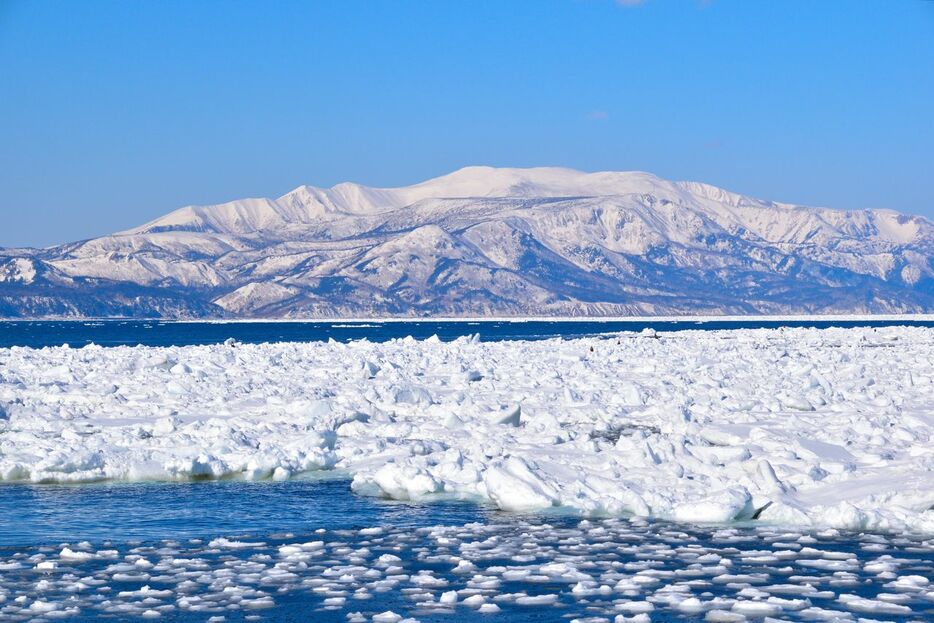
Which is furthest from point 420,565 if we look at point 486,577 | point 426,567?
point 486,577

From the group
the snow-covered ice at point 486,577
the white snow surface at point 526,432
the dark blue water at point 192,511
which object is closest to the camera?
the snow-covered ice at point 486,577

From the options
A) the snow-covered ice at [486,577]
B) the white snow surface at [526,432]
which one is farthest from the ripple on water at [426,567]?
the white snow surface at [526,432]

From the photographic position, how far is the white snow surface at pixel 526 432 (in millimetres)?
17797

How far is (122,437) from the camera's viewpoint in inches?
910

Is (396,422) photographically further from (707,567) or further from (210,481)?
(707,567)

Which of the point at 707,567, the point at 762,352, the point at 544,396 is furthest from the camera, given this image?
the point at 762,352

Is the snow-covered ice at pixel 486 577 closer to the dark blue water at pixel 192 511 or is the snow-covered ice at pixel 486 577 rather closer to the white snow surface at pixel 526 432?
the dark blue water at pixel 192 511

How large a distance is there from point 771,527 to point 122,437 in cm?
1340

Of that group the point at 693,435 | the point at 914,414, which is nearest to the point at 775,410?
the point at 914,414

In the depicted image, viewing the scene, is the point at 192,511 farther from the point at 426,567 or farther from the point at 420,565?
the point at 426,567

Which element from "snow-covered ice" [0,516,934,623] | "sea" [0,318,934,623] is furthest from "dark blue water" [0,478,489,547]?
"snow-covered ice" [0,516,934,623]

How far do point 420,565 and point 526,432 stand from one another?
987 centimetres

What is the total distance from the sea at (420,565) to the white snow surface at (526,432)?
81 cm

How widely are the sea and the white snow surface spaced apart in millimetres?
812
